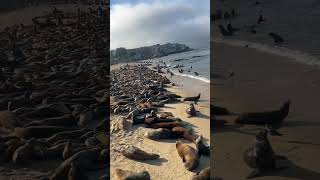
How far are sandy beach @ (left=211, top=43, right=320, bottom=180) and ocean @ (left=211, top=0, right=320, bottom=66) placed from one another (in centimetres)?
27

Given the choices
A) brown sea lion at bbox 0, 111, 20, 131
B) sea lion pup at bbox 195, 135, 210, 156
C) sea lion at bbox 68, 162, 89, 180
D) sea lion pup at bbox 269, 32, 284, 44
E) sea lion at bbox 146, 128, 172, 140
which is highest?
sea lion pup at bbox 269, 32, 284, 44

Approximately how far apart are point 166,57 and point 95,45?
4401 mm

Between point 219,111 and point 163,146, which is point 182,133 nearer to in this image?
point 163,146

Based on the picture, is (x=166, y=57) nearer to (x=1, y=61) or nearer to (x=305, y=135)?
(x=1, y=61)

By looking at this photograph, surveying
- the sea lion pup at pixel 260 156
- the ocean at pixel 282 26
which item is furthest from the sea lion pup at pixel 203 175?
the ocean at pixel 282 26

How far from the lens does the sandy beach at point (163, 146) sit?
733 centimetres

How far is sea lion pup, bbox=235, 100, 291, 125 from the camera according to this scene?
7672 millimetres

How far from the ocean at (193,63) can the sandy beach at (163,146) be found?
1.77 m

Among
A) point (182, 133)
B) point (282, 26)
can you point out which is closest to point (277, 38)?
point (282, 26)

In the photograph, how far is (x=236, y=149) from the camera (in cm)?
732

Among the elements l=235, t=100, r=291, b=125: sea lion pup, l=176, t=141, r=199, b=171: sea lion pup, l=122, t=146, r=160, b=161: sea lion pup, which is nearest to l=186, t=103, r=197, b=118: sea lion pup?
l=235, t=100, r=291, b=125: sea lion pup

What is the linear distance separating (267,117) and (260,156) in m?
1.25

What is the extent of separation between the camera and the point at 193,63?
1255 centimetres

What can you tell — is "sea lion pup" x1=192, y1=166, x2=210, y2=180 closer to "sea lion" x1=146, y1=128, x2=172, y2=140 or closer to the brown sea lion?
"sea lion" x1=146, y1=128, x2=172, y2=140
